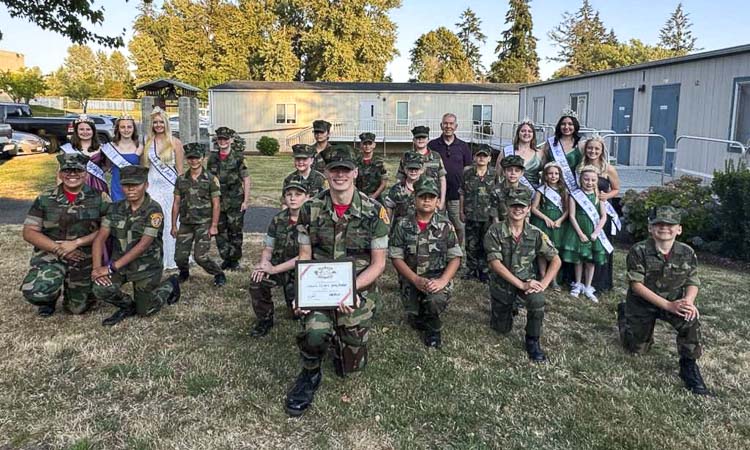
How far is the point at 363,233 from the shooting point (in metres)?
3.54

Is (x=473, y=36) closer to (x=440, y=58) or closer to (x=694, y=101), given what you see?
(x=440, y=58)

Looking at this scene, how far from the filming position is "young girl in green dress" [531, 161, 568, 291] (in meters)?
5.09

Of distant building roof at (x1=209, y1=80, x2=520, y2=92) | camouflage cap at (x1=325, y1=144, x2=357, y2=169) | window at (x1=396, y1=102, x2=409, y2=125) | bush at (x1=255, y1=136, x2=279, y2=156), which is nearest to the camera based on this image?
camouflage cap at (x1=325, y1=144, x2=357, y2=169)

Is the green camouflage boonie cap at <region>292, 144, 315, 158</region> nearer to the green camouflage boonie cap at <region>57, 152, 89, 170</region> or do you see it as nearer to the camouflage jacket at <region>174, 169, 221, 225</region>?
the camouflage jacket at <region>174, 169, 221, 225</region>

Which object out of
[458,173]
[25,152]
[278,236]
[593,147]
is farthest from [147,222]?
[25,152]

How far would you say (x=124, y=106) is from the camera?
1469 inches

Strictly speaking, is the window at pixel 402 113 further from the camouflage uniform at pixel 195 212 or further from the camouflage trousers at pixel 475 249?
the camouflage uniform at pixel 195 212

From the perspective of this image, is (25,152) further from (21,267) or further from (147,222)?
(147,222)

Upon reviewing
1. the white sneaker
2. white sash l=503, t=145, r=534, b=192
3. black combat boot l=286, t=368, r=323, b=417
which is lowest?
black combat boot l=286, t=368, r=323, b=417

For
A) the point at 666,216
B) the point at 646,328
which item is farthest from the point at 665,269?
the point at 646,328

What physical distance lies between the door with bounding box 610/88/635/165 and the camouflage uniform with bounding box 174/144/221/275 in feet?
37.1

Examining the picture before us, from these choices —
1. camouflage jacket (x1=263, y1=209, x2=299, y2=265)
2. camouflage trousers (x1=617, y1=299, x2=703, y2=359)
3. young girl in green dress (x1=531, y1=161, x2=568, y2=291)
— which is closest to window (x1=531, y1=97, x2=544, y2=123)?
young girl in green dress (x1=531, y1=161, x2=568, y2=291)

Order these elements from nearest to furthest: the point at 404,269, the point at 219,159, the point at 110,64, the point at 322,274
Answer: the point at 322,274, the point at 404,269, the point at 219,159, the point at 110,64

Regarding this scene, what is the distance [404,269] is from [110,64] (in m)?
83.0
